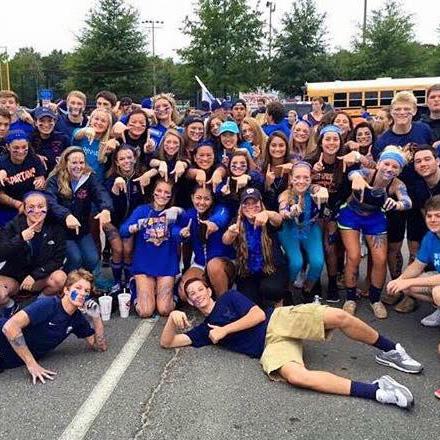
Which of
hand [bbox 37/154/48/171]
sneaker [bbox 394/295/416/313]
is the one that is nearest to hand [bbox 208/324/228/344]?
sneaker [bbox 394/295/416/313]

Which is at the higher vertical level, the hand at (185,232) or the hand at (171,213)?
the hand at (171,213)

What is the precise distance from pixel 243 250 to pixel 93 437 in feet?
7.46

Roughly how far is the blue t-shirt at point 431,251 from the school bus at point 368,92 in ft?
63.5

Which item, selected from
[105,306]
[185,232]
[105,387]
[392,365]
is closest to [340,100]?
[185,232]

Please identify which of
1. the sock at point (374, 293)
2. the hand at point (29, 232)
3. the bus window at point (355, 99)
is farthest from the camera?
the bus window at point (355, 99)

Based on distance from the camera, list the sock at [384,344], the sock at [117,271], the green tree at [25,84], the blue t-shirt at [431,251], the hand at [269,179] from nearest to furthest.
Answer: the sock at [384,344] < the blue t-shirt at [431,251] < the hand at [269,179] < the sock at [117,271] < the green tree at [25,84]

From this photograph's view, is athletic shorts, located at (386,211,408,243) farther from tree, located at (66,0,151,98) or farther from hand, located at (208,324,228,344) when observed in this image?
tree, located at (66,0,151,98)

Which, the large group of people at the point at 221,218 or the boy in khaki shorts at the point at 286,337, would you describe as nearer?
the boy in khaki shorts at the point at 286,337

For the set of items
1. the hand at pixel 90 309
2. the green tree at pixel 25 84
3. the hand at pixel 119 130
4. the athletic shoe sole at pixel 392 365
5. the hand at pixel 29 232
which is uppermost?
the green tree at pixel 25 84

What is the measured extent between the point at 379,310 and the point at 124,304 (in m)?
2.36

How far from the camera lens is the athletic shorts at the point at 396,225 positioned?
214 inches

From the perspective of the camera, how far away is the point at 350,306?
5180 mm

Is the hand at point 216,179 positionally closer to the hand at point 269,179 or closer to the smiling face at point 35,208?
the hand at point 269,179

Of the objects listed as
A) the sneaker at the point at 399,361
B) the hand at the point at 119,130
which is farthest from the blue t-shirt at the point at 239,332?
the hand at the point at 119,130
